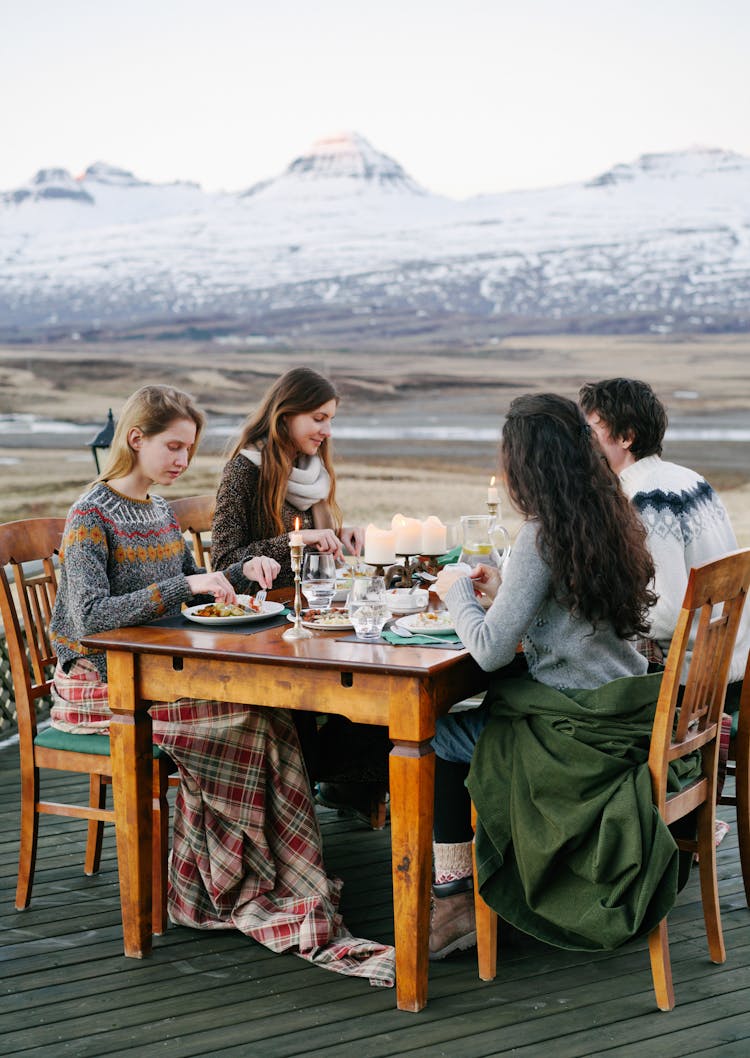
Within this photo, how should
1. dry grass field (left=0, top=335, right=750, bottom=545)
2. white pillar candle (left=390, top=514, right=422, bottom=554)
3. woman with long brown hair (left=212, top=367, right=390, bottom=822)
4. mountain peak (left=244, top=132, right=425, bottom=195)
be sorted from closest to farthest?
white pillar candle (left=390, top=514, right=422, bottom=554) → woman with long brown hair (left=212, top=367, right=390, bottom=822) → dry grass field (left=0, top=335, right=750, bottom=545) → mountain peak (left=244, top=132, right=425, bottom=195)

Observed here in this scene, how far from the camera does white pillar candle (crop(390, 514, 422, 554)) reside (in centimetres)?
302

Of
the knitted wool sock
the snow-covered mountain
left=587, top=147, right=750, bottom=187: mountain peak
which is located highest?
left=587, top=147, right=750, bottom=187: mountain peak

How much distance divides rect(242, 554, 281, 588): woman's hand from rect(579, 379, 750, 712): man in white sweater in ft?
2.87

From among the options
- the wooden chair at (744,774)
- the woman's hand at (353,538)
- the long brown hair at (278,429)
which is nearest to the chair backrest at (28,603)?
the long brown hair at (278,429)

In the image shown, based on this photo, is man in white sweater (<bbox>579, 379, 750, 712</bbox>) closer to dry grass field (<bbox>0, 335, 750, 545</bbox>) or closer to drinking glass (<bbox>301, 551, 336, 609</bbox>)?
drinking glass (<bbox>301, 551, 336, 609</bbox>)

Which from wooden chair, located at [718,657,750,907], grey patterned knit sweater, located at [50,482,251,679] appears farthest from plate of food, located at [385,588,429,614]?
wooden chair, located at [718,657,750,907]

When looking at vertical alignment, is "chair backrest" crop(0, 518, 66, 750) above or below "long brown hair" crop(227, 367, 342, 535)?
below

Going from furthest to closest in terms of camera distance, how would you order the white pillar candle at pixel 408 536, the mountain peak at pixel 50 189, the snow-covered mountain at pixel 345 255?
the mountain peak at pixel 50 189 → the snow-covered mountain at pixel 345 255 → the white pillar candle at pixel 408 536

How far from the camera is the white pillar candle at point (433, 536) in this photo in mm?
3035

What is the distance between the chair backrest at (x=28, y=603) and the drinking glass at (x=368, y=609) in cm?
82

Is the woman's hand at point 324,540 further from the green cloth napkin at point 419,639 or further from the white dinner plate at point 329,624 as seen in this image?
the green cloth napkin at point 419,639

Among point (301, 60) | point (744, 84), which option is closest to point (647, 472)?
point (744, 84)

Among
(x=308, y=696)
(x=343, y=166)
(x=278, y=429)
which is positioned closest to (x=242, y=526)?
(x=278, y=429)

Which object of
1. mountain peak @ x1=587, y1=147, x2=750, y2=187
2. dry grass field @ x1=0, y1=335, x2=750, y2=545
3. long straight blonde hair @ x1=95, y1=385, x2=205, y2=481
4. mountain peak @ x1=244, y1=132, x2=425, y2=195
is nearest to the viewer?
long straight blonde hair @ x1=95, y1=385, x2=205, y2=481
